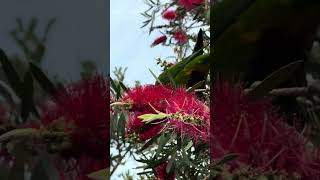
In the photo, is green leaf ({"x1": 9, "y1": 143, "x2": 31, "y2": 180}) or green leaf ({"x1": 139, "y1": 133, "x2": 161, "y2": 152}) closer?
green leaf ({"x1": 9, "y1": 143, "x2": 31, "y2": 180})

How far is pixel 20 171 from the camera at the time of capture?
482mm

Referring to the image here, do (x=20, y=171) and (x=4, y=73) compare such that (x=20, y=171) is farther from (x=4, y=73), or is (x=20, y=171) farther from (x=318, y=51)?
(x=318, y=51)

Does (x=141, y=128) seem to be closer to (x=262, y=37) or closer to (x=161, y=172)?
(x=161, y=172)

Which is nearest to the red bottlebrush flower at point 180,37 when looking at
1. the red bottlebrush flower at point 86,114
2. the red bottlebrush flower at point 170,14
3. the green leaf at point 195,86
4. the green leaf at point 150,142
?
the red bottlebrush flower at point 170,14

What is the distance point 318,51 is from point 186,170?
22 cm

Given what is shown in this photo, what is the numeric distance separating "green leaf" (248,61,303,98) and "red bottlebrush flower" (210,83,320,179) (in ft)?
0.04

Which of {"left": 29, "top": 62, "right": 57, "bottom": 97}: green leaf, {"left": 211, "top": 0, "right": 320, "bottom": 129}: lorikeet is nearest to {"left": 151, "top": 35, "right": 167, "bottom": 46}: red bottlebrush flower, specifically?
{"left": 211, "top": 0, "right": 320, "bottom": 129}: lorikeet

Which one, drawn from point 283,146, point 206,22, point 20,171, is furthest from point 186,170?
point 206,22

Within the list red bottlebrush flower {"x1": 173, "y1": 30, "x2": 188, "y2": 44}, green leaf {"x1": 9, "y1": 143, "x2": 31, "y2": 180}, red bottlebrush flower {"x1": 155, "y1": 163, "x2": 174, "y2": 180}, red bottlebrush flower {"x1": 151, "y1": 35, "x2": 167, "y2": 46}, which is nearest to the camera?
green leaf {"x1": 9, "y1": 143, "x2": 31, "y2": 180}

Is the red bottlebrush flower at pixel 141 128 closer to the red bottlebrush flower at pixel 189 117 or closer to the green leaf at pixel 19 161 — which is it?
the red bottlebrush flower at pixel 189 117

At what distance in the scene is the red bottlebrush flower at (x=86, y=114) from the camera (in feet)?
1.70

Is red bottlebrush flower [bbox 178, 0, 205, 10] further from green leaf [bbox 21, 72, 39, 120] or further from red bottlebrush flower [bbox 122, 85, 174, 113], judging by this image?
green leaf [bbox 21, 72, 39, 120]

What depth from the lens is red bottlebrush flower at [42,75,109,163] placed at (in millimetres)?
517

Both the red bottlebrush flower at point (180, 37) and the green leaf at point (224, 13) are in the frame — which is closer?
the green leaf at point (224, 13)
